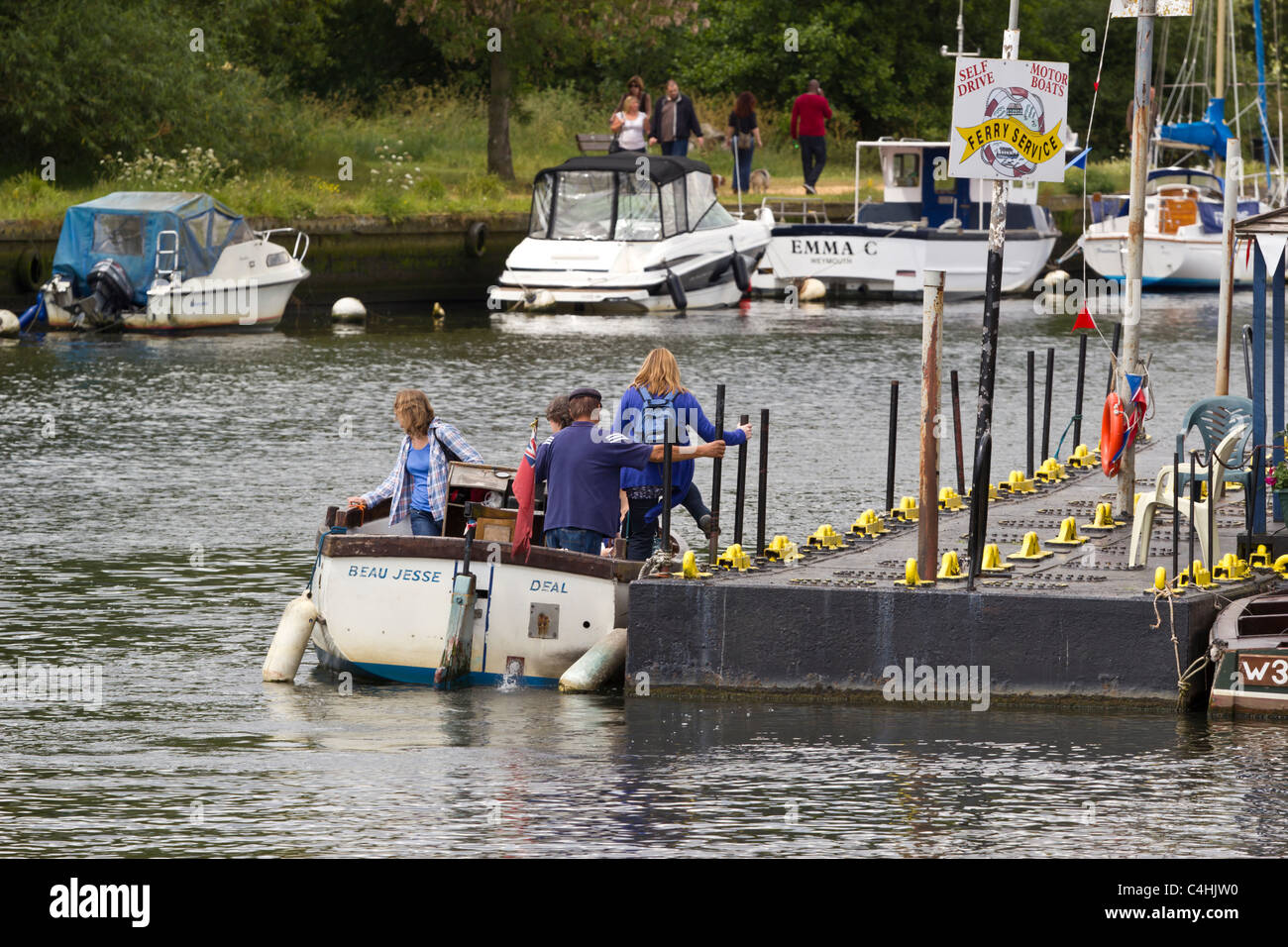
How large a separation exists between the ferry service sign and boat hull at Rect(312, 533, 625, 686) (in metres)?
3.15

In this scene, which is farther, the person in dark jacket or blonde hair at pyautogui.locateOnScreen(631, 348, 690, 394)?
the person in dark jacket

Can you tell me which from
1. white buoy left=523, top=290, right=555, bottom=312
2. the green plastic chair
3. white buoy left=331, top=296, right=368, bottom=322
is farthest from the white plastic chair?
white buoy left=331, top=296, right=368, bottom=322

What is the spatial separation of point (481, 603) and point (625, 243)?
26.0 metres

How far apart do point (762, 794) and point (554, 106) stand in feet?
140

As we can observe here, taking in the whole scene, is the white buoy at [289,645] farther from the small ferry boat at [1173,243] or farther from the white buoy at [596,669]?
the small ferry boat at [1173,243]

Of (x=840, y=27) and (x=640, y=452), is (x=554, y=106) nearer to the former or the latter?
(x=840, y=27)

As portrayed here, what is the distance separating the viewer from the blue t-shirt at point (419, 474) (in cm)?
1377

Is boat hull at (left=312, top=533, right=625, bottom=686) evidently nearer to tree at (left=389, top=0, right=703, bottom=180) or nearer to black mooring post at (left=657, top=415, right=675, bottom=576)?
black mooring post at (left=657, top=415, right=675, bottom=576)

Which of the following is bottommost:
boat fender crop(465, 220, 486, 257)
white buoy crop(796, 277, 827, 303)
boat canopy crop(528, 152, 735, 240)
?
white buoy crop(796, 277, 827, 303)

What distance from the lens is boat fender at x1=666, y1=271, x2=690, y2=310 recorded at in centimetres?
3772

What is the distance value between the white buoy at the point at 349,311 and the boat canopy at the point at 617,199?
11.5ft

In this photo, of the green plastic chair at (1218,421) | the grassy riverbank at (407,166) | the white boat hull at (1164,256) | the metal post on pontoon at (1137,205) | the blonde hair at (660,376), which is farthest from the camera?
the white boat hull at (1164,256)

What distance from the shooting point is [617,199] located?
38719 mm

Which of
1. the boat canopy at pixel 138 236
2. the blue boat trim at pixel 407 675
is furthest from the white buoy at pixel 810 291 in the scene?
the blue boat trim at pixel 407 675
